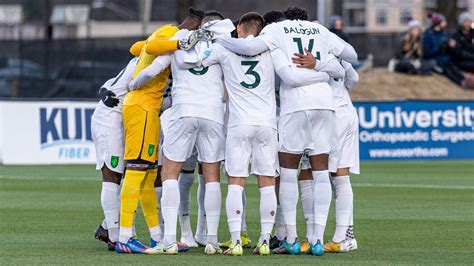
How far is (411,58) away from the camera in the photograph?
32.3 m

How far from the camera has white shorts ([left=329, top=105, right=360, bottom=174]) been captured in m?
12.6

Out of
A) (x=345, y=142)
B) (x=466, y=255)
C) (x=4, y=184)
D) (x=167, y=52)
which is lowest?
(x=4, y=184)

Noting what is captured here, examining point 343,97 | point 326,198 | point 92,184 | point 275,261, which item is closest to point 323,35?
point 343,97

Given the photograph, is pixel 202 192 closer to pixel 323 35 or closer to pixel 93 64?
pixel 323 35

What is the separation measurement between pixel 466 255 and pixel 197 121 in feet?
9.73

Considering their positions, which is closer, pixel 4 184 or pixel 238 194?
pixel 238 194

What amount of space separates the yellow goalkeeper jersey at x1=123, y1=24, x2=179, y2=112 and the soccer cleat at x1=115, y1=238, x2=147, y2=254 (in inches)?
53.5

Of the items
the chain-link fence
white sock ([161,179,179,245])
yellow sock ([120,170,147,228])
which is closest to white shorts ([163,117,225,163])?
white sock ([161,179,179,245])

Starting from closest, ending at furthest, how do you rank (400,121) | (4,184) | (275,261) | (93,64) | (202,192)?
(275,261) < (202,192) < (4,184) < (400,121) < (93,64)

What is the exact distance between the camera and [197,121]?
12172 mm

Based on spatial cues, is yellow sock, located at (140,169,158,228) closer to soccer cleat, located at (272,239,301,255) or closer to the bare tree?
soccer cleat, located at (272,239,301,255)

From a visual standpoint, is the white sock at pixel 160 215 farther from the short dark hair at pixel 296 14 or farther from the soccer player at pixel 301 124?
the short dark hair at pixel 296 14

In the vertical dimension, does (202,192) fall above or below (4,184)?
above

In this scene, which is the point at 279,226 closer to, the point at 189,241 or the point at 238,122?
the point at 189,241
